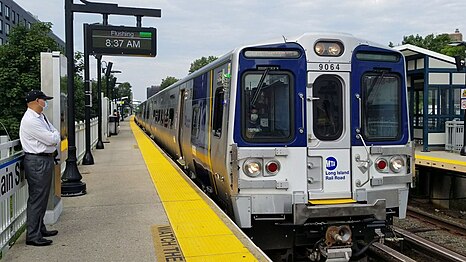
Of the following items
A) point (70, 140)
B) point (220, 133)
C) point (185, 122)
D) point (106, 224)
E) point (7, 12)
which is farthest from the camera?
point (7, 12)

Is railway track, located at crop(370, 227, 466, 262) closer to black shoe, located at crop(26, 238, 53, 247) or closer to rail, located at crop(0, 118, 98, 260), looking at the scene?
black shoe, located at crop(26, 238, 53, 247)

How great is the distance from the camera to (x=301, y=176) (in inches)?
229

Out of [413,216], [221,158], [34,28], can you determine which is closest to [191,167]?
[221,158]

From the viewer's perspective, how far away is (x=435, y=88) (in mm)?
14875

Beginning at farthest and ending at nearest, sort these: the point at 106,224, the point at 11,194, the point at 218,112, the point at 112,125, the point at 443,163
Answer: the point at 112,125, the point at 443,163, the point at 218,112, the point at 106,224, the point at 11,194

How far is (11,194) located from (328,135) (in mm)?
3895

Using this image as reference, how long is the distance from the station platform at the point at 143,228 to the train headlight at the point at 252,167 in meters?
0.69

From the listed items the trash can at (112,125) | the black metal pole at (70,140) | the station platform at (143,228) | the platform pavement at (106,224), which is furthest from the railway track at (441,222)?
the trash can at (112,125)

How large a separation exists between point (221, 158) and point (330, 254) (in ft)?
6.16

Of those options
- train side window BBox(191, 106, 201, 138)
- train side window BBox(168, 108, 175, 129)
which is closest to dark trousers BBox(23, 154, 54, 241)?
train side window BBox(191, 106, 201, 138)

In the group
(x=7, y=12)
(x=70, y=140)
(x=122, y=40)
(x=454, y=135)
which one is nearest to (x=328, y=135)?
(x=70, y=140)

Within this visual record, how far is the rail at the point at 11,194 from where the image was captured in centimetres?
498

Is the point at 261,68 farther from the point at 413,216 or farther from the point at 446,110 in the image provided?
the point at 446,110

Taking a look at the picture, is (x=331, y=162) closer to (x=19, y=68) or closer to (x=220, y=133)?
(x=220, y=133)
